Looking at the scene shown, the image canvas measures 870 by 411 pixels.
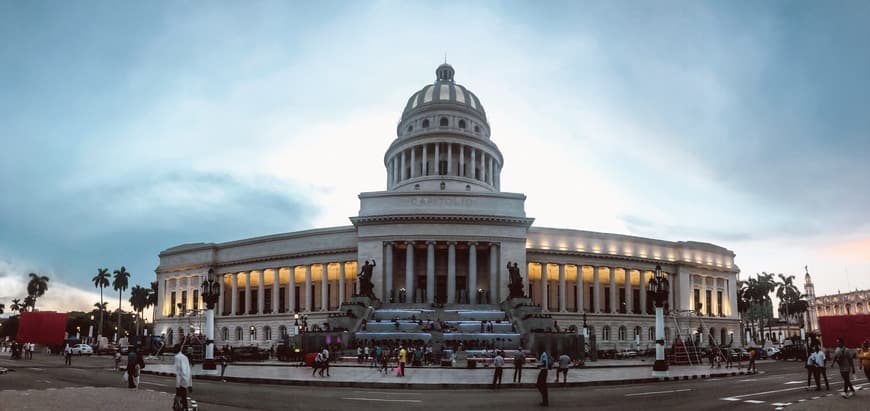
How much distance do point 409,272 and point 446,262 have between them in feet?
→ 26.5

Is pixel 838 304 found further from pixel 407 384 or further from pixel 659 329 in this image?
pixel 407 384

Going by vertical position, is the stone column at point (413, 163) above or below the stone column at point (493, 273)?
above

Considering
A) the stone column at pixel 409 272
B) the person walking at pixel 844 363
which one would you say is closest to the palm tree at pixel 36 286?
the stone column at pixel 409 272

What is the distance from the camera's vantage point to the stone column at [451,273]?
74.1 metres

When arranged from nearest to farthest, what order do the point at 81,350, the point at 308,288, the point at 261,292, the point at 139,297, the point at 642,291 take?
the point at 81,350 < the point at 308,288 < the point at 642,291 < the point at 261,292 < the point at 139,297

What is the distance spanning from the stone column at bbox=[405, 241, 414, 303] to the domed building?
16 cm

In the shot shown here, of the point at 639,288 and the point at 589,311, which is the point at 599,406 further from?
the point at 639,288

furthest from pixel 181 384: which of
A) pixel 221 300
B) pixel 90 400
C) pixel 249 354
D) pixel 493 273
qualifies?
pixel 221 300

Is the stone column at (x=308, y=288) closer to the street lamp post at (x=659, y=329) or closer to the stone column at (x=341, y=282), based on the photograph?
the stone column at (x=341, y=282)

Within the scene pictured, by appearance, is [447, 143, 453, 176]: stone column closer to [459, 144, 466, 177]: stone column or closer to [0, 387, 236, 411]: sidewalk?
[459, 144, 466, 177]: stone column

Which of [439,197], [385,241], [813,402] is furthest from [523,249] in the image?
[813,402]

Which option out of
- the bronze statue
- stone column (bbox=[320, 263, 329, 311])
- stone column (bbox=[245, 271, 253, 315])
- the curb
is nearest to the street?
the curb

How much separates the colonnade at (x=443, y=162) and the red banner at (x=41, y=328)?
55.3m

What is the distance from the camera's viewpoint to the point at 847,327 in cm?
4297
